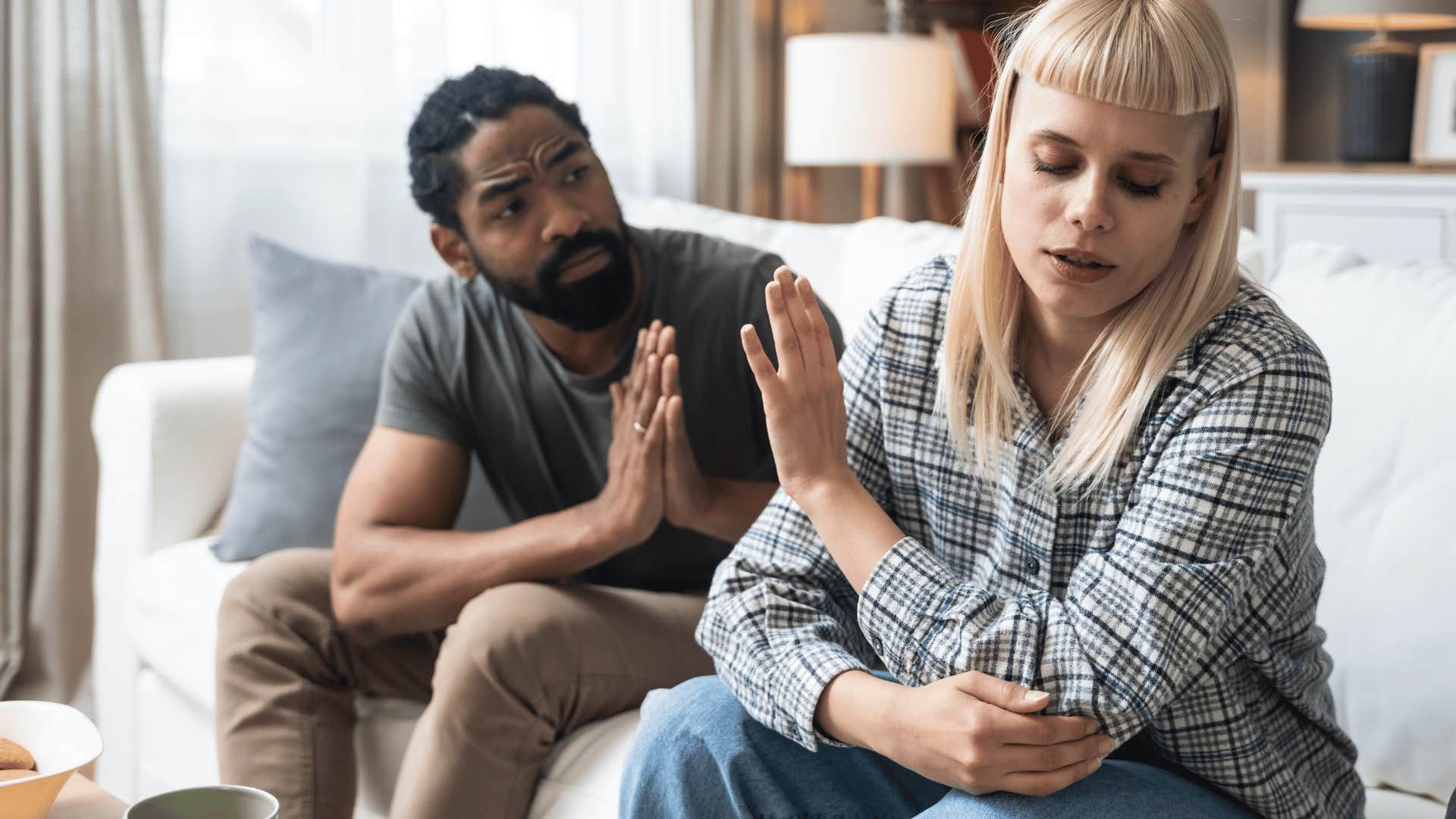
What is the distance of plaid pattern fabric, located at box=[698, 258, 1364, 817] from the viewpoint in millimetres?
930

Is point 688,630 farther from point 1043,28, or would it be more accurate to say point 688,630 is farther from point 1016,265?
point 1043,28

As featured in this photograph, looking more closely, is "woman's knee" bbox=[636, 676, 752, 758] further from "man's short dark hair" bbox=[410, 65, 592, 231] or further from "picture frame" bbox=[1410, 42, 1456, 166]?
"picture frame" bbox=[1410, 42, 1456, 166]

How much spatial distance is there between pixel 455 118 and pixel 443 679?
64 cm

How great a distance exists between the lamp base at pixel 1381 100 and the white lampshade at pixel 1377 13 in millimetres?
61

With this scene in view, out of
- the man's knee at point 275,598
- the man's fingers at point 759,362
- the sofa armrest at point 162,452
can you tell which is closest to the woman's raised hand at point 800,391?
the man's fingers at point 759,362

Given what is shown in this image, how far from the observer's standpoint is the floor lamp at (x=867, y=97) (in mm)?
2873

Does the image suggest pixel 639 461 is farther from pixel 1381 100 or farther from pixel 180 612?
pixel 1381 100

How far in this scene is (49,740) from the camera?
40.2 inches

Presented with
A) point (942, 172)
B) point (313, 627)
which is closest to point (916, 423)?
point (313, 627)

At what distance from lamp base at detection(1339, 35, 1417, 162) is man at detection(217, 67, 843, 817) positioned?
2.00 metres

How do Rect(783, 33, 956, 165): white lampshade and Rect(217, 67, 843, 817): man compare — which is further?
Rect(783, 33, 956, 165): white lampshade

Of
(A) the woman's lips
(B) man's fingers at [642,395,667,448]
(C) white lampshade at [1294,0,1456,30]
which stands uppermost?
(C) white lampshade at [1294,0,1456,30]

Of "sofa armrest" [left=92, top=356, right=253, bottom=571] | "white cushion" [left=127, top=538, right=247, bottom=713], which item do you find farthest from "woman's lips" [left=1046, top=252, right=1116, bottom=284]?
"sofa armrest" [left=92, top=356, right=253, bottom=571]

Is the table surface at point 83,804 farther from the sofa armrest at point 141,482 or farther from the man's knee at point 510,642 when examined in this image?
the sofa armrest at point 141,482
